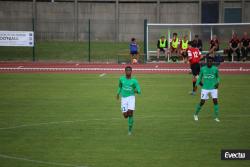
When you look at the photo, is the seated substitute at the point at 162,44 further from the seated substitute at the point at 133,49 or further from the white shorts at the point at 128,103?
the white shorts at the point at 128,103

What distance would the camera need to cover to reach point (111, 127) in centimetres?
1933

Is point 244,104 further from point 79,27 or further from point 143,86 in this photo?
point 79,27

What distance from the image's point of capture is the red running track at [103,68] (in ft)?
121

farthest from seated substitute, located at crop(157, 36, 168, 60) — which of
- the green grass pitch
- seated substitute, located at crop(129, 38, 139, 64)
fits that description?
the green grass pitch

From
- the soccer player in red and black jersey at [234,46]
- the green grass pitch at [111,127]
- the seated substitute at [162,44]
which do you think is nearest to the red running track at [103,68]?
the soccer player in red and black jersey at [234,46]

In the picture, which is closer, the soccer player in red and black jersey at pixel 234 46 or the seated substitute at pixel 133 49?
the seated substitute at pixel 133 49

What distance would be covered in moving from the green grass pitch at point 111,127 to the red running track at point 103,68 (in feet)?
20.3

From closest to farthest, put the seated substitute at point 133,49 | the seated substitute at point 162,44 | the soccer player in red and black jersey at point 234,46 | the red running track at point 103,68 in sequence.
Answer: the red running track at point 103,68 < the seated substitute at point 133,49 < the soccer player in red and black jersey at point 234,46 < the seated substitute at point 162,44

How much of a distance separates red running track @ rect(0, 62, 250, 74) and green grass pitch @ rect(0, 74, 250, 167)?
6.20 m

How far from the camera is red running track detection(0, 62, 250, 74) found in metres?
36.8

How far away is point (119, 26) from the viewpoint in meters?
53.7

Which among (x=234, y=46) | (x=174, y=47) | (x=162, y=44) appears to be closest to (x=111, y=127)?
(x=162, y=44)

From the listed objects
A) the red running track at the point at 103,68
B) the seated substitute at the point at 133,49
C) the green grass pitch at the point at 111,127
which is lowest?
the green grass pitch at the point at 111,127

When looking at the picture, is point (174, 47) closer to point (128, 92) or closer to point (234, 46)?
point (234, 46)
